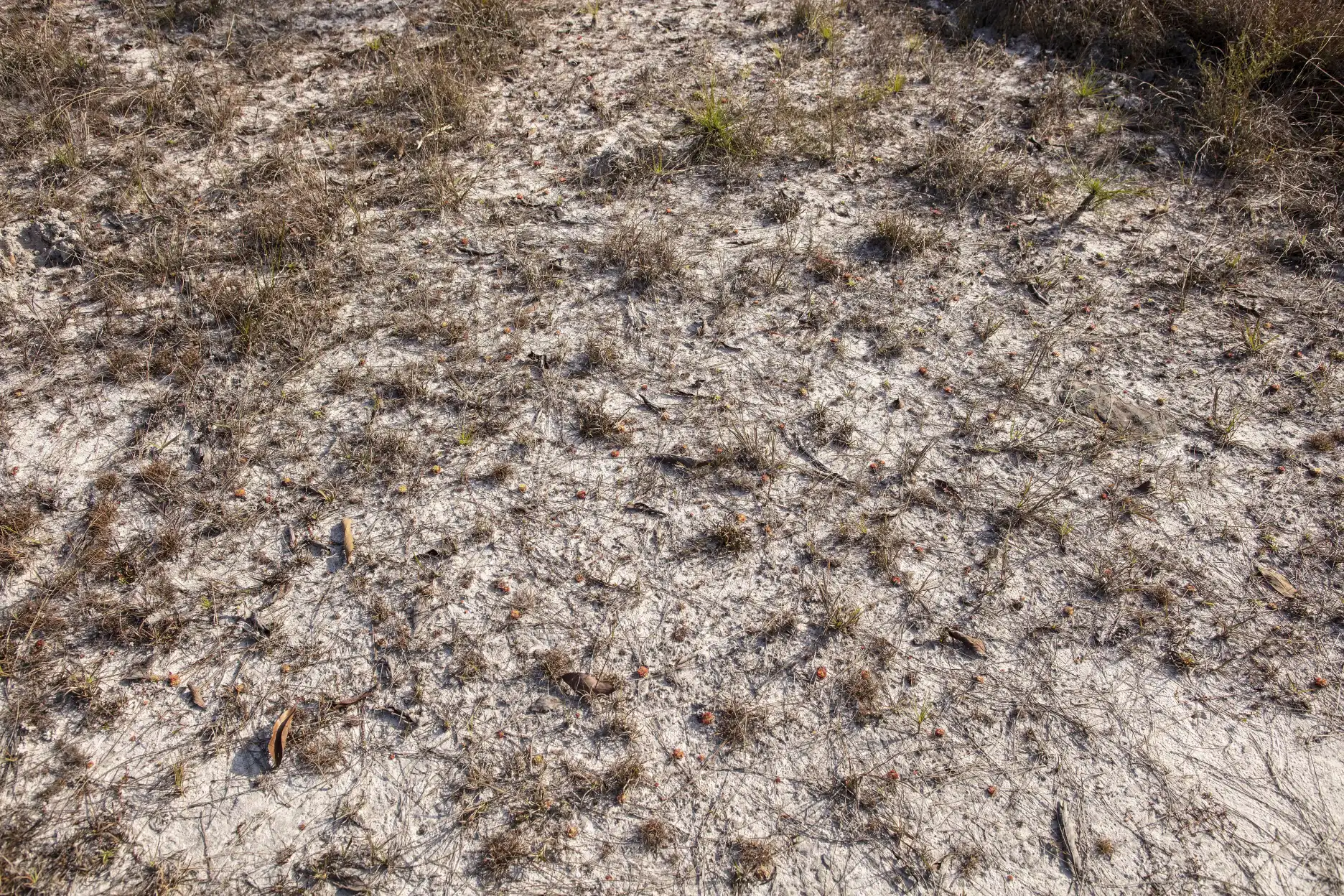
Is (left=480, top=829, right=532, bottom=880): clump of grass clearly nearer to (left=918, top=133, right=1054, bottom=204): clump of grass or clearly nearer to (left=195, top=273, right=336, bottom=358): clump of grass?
(left=195, top=273, right=336, bottom=358): clump of grass

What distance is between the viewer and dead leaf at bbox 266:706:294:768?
9.21 ft

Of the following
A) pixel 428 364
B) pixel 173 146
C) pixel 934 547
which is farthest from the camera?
pixel 173 146

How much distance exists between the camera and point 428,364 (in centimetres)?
399

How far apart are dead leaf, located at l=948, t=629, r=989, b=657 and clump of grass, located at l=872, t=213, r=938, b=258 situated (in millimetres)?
2196

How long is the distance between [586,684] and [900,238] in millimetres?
2895

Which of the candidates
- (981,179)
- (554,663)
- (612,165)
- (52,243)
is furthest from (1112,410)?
(52,243)

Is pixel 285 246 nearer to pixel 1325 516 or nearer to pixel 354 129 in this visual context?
pixel 354 129

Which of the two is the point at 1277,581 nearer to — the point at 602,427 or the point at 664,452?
the point at 664,452

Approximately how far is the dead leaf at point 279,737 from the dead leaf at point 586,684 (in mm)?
921

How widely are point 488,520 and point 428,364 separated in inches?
37.1

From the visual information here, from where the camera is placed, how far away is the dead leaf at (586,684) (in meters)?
3.00

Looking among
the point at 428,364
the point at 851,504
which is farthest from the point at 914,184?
the point at 428,364

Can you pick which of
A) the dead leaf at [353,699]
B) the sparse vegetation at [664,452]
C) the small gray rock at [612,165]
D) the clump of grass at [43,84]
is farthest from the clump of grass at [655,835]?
the clump of grass at [43,84]

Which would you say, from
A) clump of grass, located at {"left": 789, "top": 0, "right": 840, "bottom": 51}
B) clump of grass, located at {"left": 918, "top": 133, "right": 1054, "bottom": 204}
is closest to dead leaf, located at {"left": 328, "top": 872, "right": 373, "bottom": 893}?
clump of grass, located at {"left": 918, "top": 133, "right": 1054, "bottom": 204}
